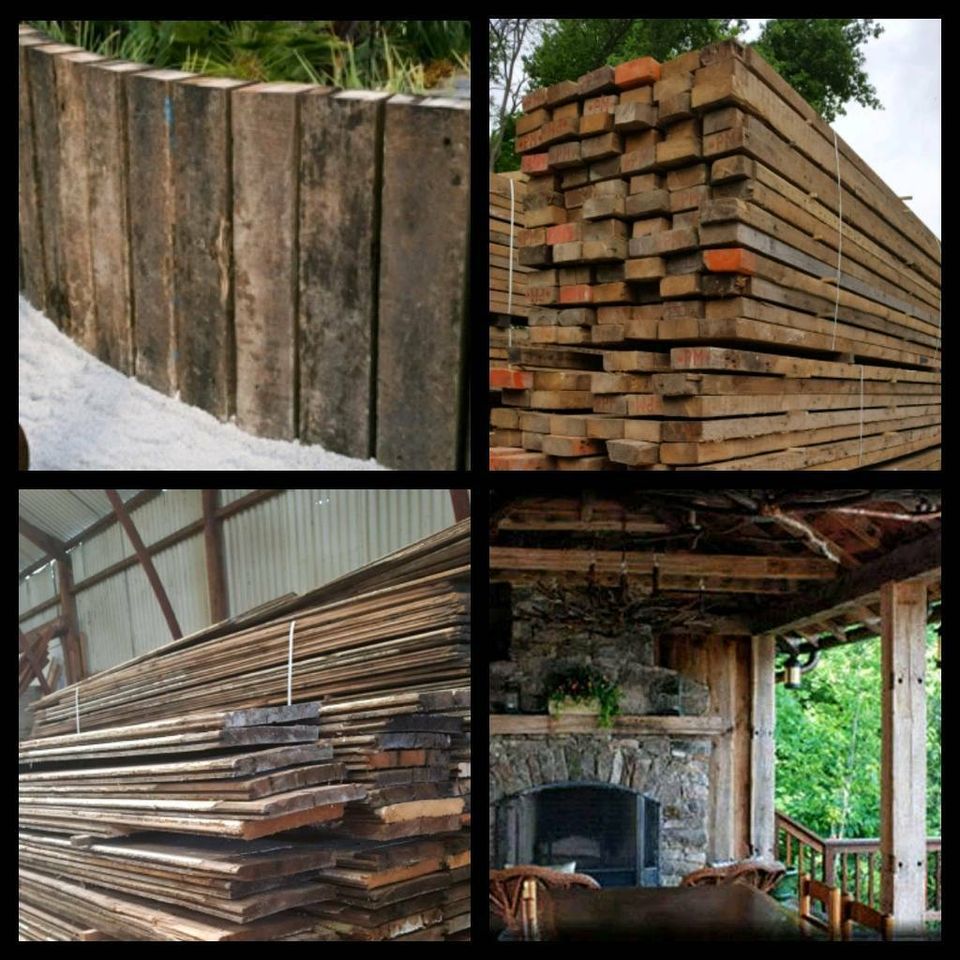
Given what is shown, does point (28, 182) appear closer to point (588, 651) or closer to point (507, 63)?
point (507, 63)

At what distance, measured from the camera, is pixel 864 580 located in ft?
14.7

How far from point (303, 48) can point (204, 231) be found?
0.59m

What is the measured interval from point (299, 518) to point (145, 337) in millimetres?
683

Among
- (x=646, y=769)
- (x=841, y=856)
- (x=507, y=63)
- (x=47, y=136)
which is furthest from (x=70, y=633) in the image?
(x=646, y=769)

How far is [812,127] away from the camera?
335 centimetres

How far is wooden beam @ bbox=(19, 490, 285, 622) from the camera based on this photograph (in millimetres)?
2885

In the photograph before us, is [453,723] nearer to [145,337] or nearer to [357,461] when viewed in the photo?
[357,461]

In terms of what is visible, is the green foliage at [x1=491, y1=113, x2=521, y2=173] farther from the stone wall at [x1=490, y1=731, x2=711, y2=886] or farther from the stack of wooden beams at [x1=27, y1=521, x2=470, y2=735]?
the stone wall at [x1=490, y1=731, x2=711, y2=886]

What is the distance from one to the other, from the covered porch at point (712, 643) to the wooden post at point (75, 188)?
66.3 inches

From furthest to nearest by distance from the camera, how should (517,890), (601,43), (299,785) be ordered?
1. (517,890)
2. (601,43)
3. (299,785)

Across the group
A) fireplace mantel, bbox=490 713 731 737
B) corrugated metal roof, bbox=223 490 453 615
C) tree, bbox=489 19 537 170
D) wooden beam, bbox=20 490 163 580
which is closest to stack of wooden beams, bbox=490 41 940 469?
tree, bbox=489 19 537 170

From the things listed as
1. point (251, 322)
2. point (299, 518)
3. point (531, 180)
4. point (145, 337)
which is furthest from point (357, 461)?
point (531, 180)

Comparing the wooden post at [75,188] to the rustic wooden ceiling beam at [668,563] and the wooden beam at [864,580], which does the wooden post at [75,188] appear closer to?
the rustic wooden ceiling beam at [668,563]

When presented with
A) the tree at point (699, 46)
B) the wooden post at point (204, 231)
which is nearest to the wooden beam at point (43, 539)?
the wooden post at point (204, 231)
